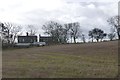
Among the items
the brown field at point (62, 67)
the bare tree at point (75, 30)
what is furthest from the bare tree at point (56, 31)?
the brown field at point (62, 67)

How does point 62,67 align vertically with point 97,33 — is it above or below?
below

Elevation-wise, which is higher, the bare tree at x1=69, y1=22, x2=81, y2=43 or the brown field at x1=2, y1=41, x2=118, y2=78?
the bare tree at x1=69, y1=22, x2=81, y2=43

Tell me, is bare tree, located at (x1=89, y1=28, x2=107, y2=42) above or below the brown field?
above

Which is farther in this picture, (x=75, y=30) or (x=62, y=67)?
(x=75, y=30)

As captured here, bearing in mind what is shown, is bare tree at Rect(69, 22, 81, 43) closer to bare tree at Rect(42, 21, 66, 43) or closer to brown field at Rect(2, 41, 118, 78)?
bare tree at Rect(42, 21, 66, 43)

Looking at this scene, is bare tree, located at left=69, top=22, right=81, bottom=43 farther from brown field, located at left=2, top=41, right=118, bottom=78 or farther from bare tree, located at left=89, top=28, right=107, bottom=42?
brown field, located at left=2, top=41, right=118, bottom=78

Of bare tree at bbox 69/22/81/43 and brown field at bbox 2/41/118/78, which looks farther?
bare tree at bbox 69/22/81/43

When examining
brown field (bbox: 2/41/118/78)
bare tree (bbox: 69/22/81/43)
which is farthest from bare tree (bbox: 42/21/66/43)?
brown field (bbox: 2/41/118/78)

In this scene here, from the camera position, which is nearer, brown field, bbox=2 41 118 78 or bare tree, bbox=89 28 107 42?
brown field, bbox=2 41 118 78

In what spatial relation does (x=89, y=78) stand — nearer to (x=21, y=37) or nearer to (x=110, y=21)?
(x=110, y=21)

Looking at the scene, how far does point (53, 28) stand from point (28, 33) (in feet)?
46.1

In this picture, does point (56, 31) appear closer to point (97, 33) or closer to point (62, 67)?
point (97, 33)

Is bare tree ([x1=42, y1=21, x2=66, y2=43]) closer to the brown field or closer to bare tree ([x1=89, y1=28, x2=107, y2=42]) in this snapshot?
bare tree ([x1=89, y1=28, x2=107, y2=42])

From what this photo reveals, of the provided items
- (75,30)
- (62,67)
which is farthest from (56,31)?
(62,67)
